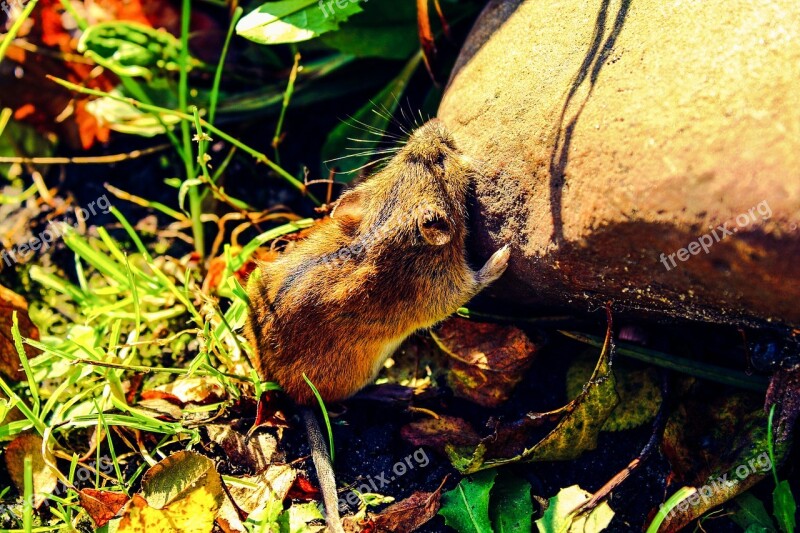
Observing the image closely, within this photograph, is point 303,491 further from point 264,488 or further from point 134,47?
point 134,47

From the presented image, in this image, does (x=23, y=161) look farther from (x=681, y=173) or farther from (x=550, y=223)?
(x=681, y=173)

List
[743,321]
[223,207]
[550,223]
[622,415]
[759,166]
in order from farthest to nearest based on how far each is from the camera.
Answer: [223,207] < [622,415] < [550,223] < [743,321] < [759,166]

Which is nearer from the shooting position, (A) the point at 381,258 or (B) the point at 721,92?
(B) the point at 721,92

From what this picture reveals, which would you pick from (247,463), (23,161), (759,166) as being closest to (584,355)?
(759,166)

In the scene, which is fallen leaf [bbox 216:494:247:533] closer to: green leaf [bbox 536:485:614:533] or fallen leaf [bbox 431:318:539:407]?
fallen leaf [bbox 431:318:539:407]

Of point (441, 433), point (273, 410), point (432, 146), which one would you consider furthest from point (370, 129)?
point (441, 433)

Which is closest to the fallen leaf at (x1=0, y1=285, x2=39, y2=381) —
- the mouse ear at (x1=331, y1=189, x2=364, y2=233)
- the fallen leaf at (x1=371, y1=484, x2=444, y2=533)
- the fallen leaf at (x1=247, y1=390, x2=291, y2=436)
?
the fallen leaf at (x1=247, y1=390, x2=291, y2=436)

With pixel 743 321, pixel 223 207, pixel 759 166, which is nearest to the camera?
pixel 759 166
